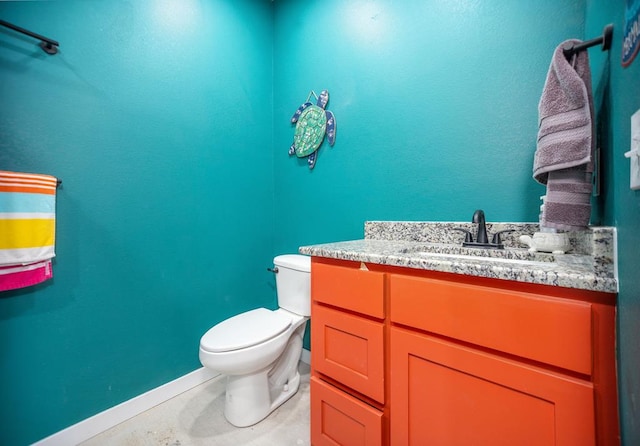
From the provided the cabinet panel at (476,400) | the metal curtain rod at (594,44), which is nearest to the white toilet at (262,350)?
the cabinet panel at (476,400)

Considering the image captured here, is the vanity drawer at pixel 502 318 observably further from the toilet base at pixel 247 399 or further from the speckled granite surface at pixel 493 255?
the toilet base at pixel 247 399

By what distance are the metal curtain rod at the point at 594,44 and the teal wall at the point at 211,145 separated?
0.05 m

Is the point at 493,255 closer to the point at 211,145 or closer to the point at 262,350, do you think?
the point at 262,350

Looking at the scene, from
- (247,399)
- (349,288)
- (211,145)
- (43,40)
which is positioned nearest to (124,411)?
(247,399)

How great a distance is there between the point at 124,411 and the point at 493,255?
1895 mm

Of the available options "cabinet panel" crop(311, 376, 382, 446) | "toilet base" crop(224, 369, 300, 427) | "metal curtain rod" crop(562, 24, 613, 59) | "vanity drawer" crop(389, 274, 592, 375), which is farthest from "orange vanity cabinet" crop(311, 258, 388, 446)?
"metal curtain rod" crop(562, 24, 613, 59)

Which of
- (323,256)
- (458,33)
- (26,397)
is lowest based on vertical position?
(26,397)

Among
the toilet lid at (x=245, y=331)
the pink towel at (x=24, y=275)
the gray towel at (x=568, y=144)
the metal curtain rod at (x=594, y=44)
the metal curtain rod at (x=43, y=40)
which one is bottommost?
the toilet lid at (x=245, y=331)

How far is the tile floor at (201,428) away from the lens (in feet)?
3.88

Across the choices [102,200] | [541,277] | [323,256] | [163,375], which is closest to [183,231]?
[102,200]

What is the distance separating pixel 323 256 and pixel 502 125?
3.14 feet

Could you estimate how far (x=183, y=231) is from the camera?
1.53 metres

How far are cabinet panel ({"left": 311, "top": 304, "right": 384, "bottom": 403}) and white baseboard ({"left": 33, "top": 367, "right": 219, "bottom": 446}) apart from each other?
957 millimetres

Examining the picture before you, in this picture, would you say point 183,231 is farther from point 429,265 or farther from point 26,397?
point 429,265
